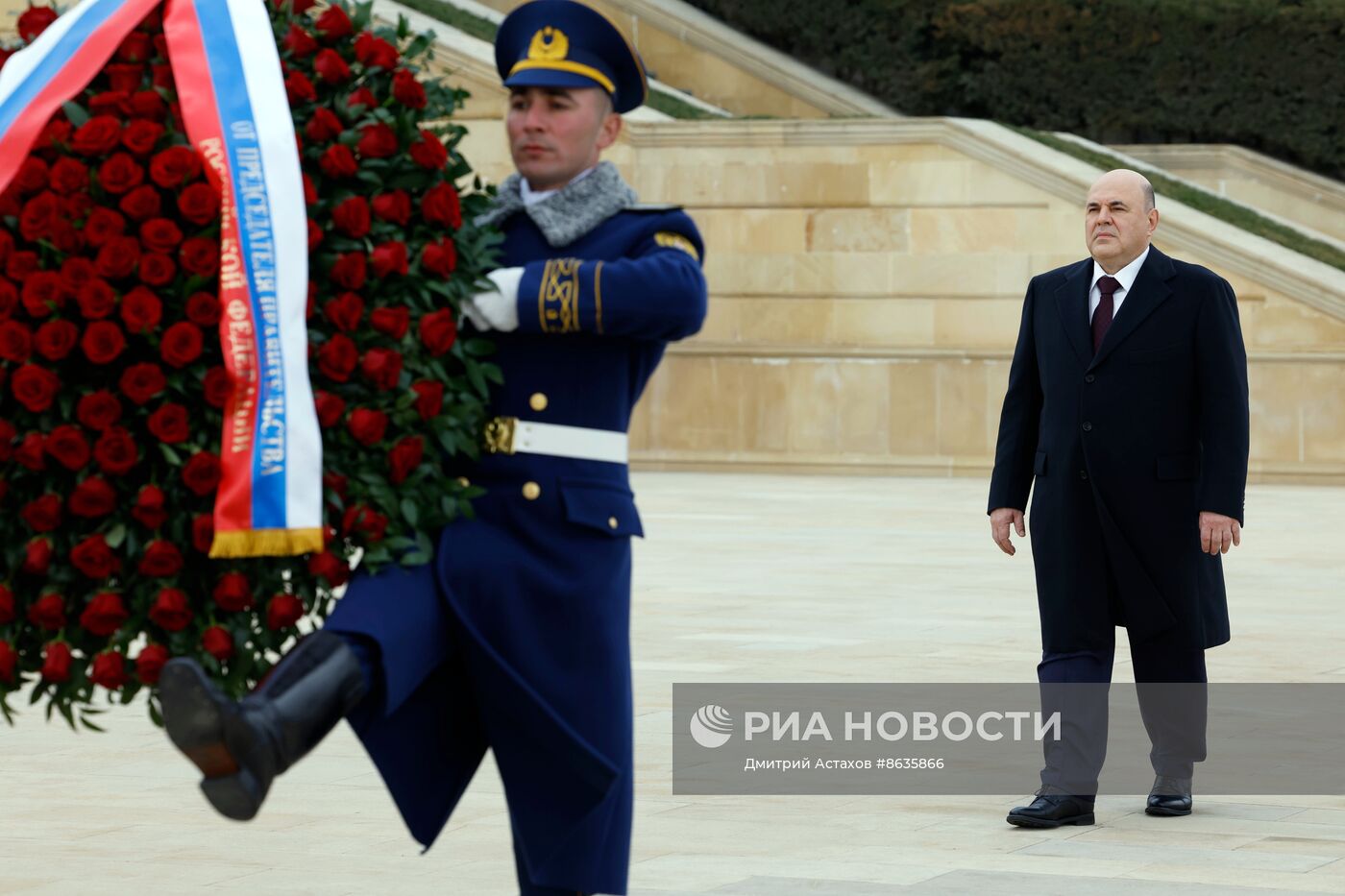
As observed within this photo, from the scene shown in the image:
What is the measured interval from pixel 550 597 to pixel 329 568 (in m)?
0.43

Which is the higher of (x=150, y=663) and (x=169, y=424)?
(x=169, y=424)

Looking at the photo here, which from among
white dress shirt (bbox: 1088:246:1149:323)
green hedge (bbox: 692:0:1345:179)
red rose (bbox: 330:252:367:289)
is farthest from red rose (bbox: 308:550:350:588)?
green hedge (bbox: 692:0:1345:179)

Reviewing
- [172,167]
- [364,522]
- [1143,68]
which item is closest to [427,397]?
[364,522]

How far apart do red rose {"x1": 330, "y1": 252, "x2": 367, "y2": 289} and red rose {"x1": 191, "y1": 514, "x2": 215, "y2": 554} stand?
458 millimetres

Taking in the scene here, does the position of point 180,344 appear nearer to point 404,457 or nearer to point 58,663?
point 404,457

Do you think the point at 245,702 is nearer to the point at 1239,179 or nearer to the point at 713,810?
the point at 713,810

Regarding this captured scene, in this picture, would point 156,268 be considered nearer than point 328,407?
Yes

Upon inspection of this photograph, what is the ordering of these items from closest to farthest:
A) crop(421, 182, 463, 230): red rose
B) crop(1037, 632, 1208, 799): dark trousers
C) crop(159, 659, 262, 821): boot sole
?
1. crop(159, 659, 262, 821): boot sole
2. crop(421, 182, 463, 230): red rose
3. crop(1037, 632, 1208, 799): dark trousers

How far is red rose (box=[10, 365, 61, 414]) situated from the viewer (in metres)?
3.79

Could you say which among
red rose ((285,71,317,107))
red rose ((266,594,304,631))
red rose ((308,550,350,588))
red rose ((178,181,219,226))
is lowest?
red rose ((266,594,304,631))

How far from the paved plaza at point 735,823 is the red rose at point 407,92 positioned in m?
1.77

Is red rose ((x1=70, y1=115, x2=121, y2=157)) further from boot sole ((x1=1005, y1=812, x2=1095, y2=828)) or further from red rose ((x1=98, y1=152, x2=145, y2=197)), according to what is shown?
boot sole ((x1=1005, y1=812, x2=1095, y2=828))

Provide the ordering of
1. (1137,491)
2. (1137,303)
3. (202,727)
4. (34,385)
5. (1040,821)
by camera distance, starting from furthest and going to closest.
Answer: (1137,303), (1137,491), (1040,821), (34,385), (202,727)

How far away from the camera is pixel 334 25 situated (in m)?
4.12
